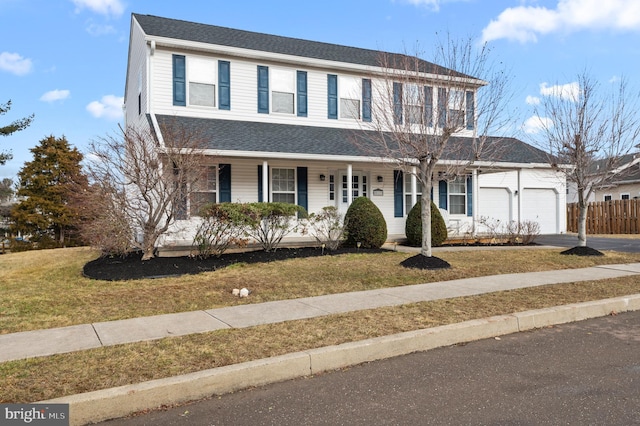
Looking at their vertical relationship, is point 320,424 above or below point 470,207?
below

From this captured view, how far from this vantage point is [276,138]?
1458cm

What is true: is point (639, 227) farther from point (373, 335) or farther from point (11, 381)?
point (11, 381)

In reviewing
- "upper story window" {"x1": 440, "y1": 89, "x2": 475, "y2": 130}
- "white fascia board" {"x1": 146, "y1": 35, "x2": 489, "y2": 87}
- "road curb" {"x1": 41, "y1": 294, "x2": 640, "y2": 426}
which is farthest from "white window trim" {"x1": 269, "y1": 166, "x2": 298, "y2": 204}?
"road curb" {"x1": 41, "y1": 294, "x2": 640, "y2": 426}

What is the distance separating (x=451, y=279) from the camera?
29.6 ft

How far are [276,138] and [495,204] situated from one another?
10.1m

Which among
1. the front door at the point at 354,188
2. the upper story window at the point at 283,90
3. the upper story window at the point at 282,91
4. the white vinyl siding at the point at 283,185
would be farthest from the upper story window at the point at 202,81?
the front door at the point at 354,188

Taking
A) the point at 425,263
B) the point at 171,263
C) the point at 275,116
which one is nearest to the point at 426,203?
the point at 425,263

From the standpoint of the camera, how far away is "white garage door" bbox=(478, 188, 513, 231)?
18969 millimetres

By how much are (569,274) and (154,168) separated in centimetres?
902

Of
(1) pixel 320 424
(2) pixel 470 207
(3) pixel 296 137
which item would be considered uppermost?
(3) pixel 296 137

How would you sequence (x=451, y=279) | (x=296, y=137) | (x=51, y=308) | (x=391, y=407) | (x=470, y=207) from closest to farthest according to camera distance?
1. (x=391, y=407)
2. (x=51, y=308)
3. (x=451, y=279)
4. (x=296, y=137)
5. (x=470, y=207)

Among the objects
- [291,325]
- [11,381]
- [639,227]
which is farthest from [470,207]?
[11,381]

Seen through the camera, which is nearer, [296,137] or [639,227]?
[296,137]

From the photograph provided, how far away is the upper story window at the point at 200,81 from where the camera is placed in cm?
1485
